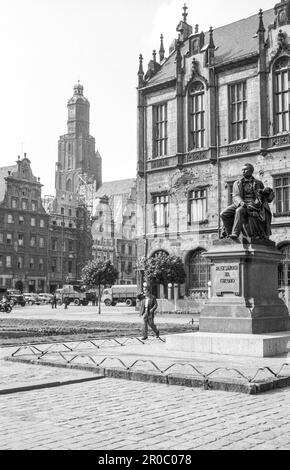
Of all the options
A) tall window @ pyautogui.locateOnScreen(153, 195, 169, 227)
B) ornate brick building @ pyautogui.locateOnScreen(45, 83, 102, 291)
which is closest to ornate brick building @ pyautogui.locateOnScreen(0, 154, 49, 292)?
ornate brick building @ pyautogui.locateOnScreen(45, 83, 102, 291)

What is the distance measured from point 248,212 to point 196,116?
33872 mm

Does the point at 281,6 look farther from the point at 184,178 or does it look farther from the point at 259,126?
the point at 184,178

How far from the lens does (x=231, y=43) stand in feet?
161

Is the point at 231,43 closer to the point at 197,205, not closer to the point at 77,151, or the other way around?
the point at 197,205

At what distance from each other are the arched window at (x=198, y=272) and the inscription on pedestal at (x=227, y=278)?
103ft

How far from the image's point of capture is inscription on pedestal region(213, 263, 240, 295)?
15.0 m

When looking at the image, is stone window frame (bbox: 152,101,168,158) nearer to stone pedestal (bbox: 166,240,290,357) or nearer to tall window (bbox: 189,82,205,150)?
tall window (bbox: 189,82,205,150)

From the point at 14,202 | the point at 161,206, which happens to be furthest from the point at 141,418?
the point at 14,202

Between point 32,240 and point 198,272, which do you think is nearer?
point 198,272

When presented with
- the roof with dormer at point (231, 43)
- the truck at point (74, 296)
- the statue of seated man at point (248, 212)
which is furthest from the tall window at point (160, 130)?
the statue of seated man at point (248, 212)

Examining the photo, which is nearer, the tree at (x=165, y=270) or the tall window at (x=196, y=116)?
the tree at (x=165, y=270)

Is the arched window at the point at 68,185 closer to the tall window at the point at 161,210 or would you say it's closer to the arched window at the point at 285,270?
the tall window at the point at 161,210

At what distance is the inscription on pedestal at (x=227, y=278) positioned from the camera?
15047 mm
